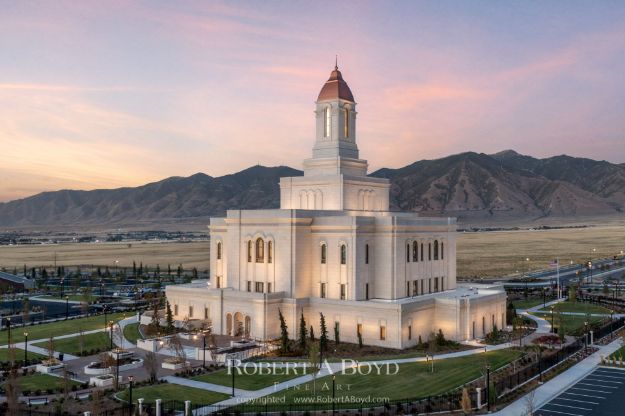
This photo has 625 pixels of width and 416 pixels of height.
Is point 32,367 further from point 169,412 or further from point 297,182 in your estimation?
point 297,182

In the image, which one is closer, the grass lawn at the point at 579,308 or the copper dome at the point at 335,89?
the copper dome at the point at 335,89

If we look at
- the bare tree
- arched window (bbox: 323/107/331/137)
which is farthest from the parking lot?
arched window (bbox: 323/107/331/137)

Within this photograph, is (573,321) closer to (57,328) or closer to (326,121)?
(326,121)

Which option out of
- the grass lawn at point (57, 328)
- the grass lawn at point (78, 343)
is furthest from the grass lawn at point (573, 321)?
the grass lawn at point (57, 328)

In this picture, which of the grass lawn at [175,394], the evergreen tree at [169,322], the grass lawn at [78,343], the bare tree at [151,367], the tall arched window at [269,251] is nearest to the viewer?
the grass lawn at [175,394]

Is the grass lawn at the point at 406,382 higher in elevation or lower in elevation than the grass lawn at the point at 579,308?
lower

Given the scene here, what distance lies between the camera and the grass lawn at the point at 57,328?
61.4 m

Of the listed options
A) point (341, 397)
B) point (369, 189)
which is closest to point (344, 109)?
point (369, 189)

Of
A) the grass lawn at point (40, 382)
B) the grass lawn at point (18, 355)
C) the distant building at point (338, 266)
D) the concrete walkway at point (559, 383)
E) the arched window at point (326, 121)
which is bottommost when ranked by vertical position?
the grass lawn at point (40, 382)

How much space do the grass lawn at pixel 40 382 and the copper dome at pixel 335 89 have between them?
39.9m

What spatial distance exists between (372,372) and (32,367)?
27.1m

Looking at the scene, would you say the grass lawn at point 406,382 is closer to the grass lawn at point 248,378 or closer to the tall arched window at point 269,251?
the grass lawn at point 248,378

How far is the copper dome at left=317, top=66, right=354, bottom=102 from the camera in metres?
67.9

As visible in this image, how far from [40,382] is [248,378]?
1525 centimetres
